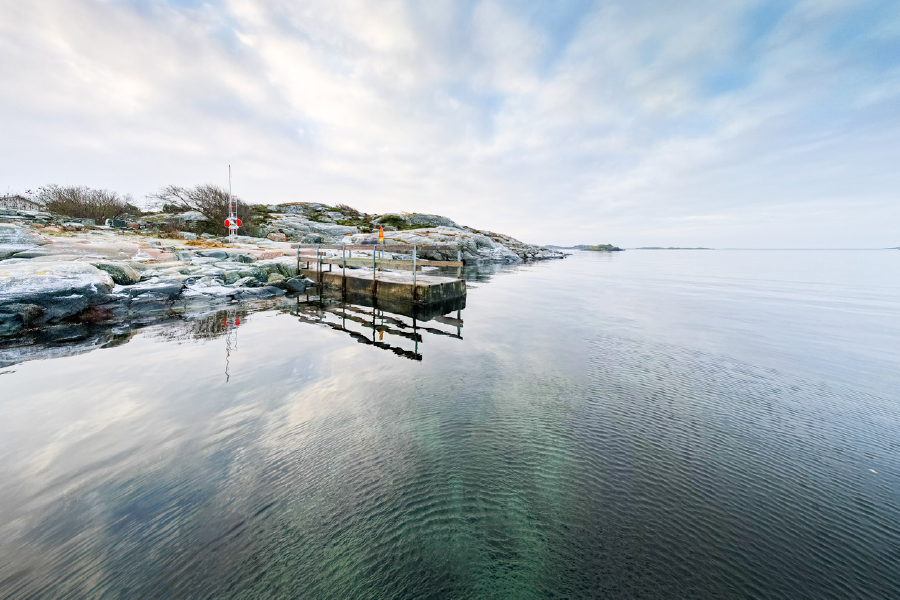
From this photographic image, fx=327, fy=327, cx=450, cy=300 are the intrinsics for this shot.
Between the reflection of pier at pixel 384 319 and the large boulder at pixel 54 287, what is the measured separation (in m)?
5.44

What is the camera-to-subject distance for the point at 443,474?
11.8ft

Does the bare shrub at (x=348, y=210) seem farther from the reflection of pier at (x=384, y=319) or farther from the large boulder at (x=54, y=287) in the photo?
the large boulder at (x=54, y=287)

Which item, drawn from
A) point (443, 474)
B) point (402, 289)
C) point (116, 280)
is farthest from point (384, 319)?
point (116, 280)

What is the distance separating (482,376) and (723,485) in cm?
371

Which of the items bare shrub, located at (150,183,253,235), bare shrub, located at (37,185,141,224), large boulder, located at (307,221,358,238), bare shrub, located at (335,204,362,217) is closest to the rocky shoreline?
bare shrub, located at (150,183,253,235)

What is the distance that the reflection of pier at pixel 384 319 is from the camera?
28.7ft

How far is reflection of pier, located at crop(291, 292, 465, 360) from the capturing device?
28.7 ft

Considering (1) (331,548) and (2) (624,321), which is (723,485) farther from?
(2) (624,321)

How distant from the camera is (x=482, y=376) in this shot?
20.9 ft

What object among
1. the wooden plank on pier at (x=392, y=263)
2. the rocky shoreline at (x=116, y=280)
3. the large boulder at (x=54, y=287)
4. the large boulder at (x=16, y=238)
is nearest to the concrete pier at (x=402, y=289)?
the wooden plank on pier at (x=392, y=263)

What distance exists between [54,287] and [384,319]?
9.10m

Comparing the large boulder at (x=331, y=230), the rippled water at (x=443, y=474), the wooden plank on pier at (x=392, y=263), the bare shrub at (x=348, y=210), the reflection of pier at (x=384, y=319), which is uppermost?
the bare shrub at (x=348, y=210)

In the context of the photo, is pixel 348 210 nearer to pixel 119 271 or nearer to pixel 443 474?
pixel 119 271

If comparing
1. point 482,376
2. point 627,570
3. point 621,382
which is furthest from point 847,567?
point 482,376
